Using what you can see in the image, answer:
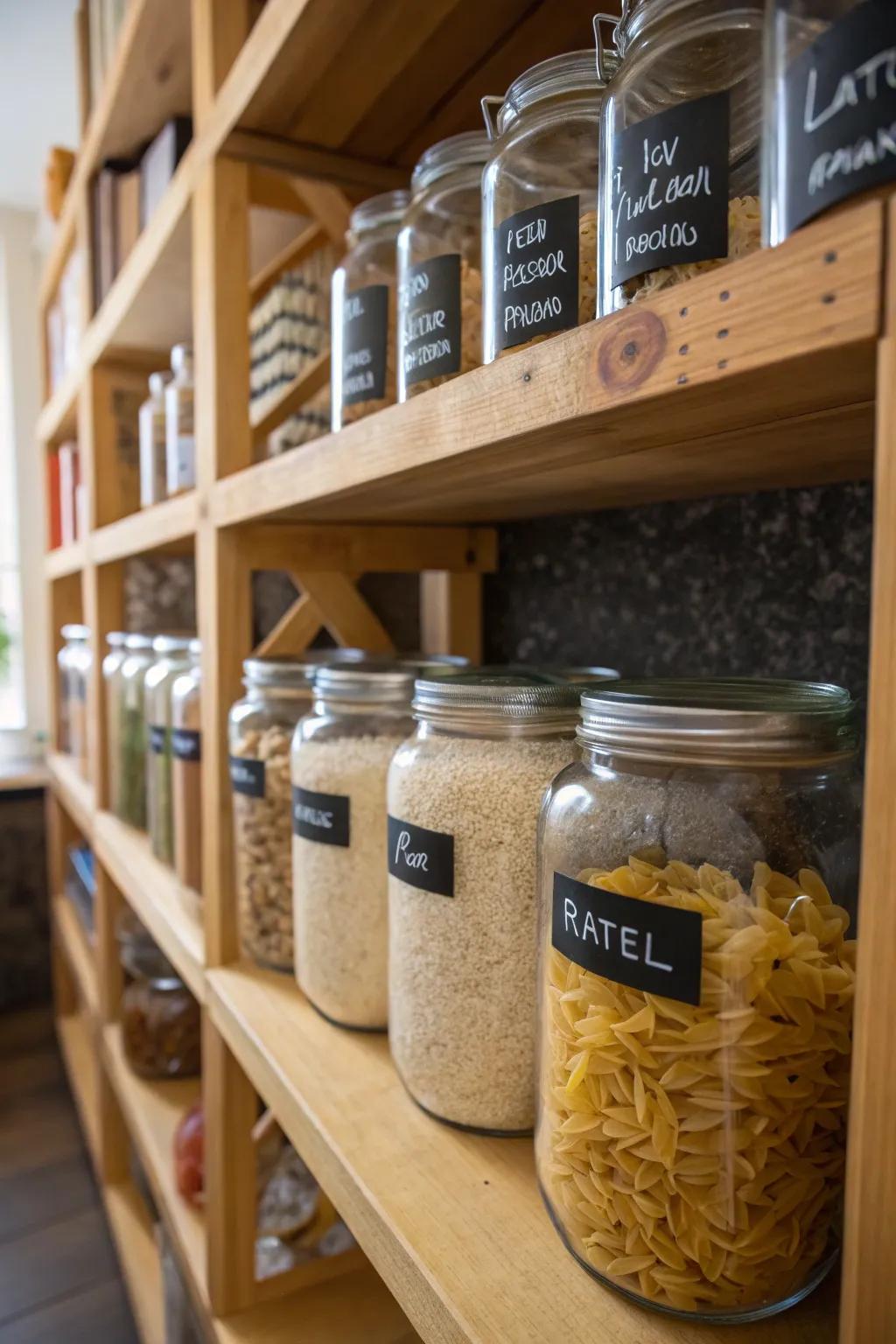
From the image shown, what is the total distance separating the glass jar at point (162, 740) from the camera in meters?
1.34

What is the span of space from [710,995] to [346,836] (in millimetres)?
405

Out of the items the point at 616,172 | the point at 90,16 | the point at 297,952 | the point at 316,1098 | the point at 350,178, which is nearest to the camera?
the point at 616,172

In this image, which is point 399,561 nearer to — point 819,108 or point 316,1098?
point 316,1098

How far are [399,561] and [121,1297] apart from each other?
61.5 inches

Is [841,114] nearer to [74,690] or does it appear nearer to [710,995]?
[710,995]

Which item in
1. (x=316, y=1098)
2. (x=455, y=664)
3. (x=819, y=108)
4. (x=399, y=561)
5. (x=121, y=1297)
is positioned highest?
(x=819, y=108)

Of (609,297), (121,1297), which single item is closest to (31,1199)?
(121,1297)

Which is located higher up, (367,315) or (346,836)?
(367,315)

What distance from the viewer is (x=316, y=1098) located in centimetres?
71

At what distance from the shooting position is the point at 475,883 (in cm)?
60

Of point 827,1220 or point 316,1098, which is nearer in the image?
point 827,1220

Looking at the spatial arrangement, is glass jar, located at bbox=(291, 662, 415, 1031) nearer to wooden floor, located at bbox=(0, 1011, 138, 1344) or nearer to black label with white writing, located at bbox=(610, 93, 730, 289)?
black label with white writing, located at bbox=(610, 93, 730, 289)

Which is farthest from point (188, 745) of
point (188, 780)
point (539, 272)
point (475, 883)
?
point (539, 272)

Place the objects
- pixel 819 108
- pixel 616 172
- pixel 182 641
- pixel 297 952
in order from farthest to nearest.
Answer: pixel 182 641 → pixel 297 952 → pixel 616 172 → pixel 819 108
